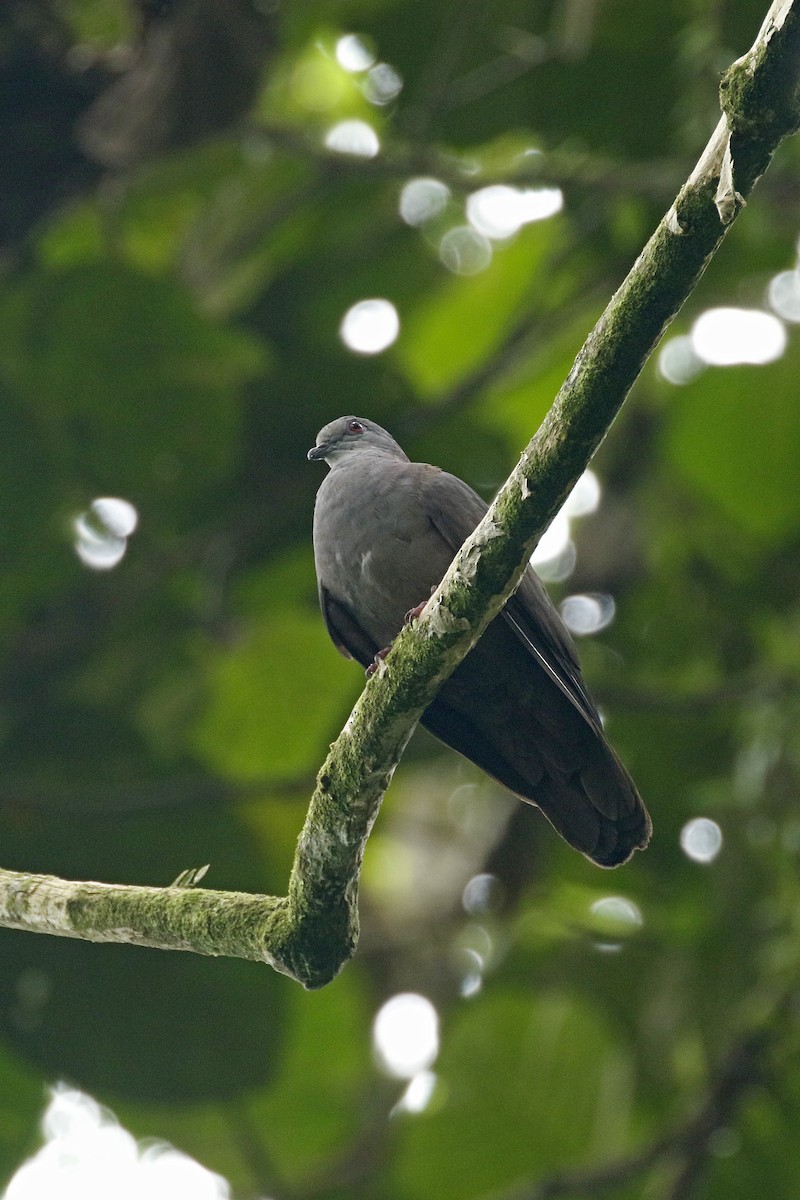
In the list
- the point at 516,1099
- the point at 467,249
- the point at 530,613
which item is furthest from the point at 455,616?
the point at 467,249

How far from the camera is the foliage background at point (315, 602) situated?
6.50 metres

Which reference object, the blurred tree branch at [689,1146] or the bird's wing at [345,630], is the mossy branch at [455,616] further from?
the blurred tree branch at [689,1146]

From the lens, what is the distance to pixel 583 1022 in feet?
23.9

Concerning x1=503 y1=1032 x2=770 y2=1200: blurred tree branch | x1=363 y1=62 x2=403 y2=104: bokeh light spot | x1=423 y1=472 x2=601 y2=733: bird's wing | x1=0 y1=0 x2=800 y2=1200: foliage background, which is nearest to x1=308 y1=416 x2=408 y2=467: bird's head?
x1=423 y1=472 x2=601 y2=733: bird's wing

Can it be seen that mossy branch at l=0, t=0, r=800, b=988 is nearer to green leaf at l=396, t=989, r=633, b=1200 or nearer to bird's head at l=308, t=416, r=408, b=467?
bird's head at l=308, t=416, r=408, b=467

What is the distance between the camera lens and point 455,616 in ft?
9.82

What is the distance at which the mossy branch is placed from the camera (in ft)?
7.88

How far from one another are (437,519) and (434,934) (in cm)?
377

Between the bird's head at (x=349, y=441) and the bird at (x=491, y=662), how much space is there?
0.59 metres

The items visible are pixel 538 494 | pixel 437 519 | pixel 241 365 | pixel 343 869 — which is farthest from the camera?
pixel 241 365

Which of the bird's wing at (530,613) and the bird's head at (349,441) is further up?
the bird's head at (349,441)

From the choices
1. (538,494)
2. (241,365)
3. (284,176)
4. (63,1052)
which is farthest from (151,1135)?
(538,494)

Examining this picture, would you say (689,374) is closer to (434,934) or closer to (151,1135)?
(434,934)

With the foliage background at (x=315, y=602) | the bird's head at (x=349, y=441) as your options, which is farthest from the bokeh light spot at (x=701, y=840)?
the bird's head at (x=349, y=441)
